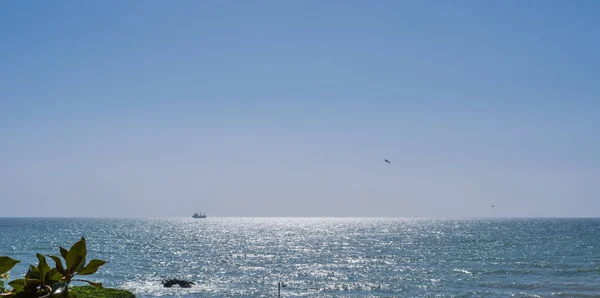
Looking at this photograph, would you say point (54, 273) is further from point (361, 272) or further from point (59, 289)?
point (361, 272)

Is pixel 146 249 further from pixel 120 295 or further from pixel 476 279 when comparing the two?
pixel 120 295

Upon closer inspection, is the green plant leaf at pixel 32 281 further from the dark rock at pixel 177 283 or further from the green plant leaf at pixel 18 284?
the dark rock at pixel 177 283

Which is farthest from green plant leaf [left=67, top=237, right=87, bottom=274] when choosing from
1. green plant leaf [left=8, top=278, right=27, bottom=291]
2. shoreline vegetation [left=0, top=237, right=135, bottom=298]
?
green plant leaf [left=8, top=278, right=27, bottom=291]

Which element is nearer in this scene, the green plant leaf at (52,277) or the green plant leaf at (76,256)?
the green plant leaf at (76,256)

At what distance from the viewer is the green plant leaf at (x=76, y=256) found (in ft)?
12.2

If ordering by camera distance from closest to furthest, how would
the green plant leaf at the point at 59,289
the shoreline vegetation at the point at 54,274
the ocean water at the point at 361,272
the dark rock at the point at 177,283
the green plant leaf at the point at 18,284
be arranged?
1. the green plant leaf at the point at 59,289
2. the shoreline vegetation at the point at 54,274
3. the green plant leaf at the point at 18,284
4. the ocean water at the point at 361,272
5. the dark rock at the point at 177,283

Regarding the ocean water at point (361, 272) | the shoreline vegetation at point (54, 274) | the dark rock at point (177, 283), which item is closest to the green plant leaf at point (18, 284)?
the shoreline vegetation at point (54, 274)

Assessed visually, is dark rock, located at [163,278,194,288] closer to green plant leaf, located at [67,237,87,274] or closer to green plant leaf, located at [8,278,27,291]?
green plant leaf, located at [8,278,27,291]

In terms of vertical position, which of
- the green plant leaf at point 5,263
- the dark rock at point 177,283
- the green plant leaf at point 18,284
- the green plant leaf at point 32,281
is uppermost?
the green plant leaf at point 5,263

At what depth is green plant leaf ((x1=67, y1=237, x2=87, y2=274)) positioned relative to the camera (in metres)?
3.72

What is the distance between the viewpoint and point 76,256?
3.75m

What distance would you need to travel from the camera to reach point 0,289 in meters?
12.1

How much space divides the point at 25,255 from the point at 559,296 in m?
88.3

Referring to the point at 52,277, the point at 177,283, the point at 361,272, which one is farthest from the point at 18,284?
the point at 361,272
